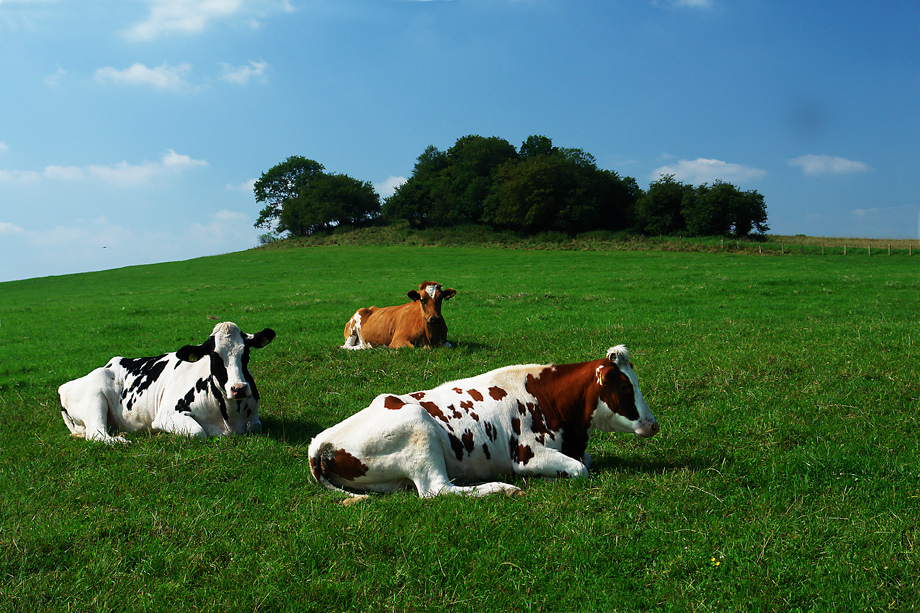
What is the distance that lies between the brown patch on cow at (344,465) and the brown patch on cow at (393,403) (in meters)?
0.57

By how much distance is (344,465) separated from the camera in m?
5.73

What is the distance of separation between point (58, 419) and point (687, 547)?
Result: 903 cm

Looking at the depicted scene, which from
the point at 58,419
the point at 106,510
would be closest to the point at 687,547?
the point at 106,510

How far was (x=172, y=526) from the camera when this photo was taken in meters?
5.15

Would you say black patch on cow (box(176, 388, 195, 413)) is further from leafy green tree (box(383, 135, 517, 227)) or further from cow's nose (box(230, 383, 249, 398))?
leafy green tree (box(383, 135, 517, 227))

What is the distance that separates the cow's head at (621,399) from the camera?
6.14 meters

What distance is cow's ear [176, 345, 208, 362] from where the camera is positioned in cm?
765

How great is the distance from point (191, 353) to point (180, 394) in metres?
0.65

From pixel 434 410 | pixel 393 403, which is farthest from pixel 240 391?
pixel 434 410

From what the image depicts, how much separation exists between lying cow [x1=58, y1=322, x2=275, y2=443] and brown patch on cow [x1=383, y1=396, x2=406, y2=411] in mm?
2275

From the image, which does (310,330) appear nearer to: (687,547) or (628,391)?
(628,391)

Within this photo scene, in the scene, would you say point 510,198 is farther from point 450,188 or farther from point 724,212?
point 724,212

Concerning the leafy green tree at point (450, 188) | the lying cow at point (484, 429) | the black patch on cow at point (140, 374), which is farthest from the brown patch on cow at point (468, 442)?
the leafy green tree at point (450, 188)

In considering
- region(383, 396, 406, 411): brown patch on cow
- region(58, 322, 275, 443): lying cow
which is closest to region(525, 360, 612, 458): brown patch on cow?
region(383, 396, 406, 411): brown patch on cow
